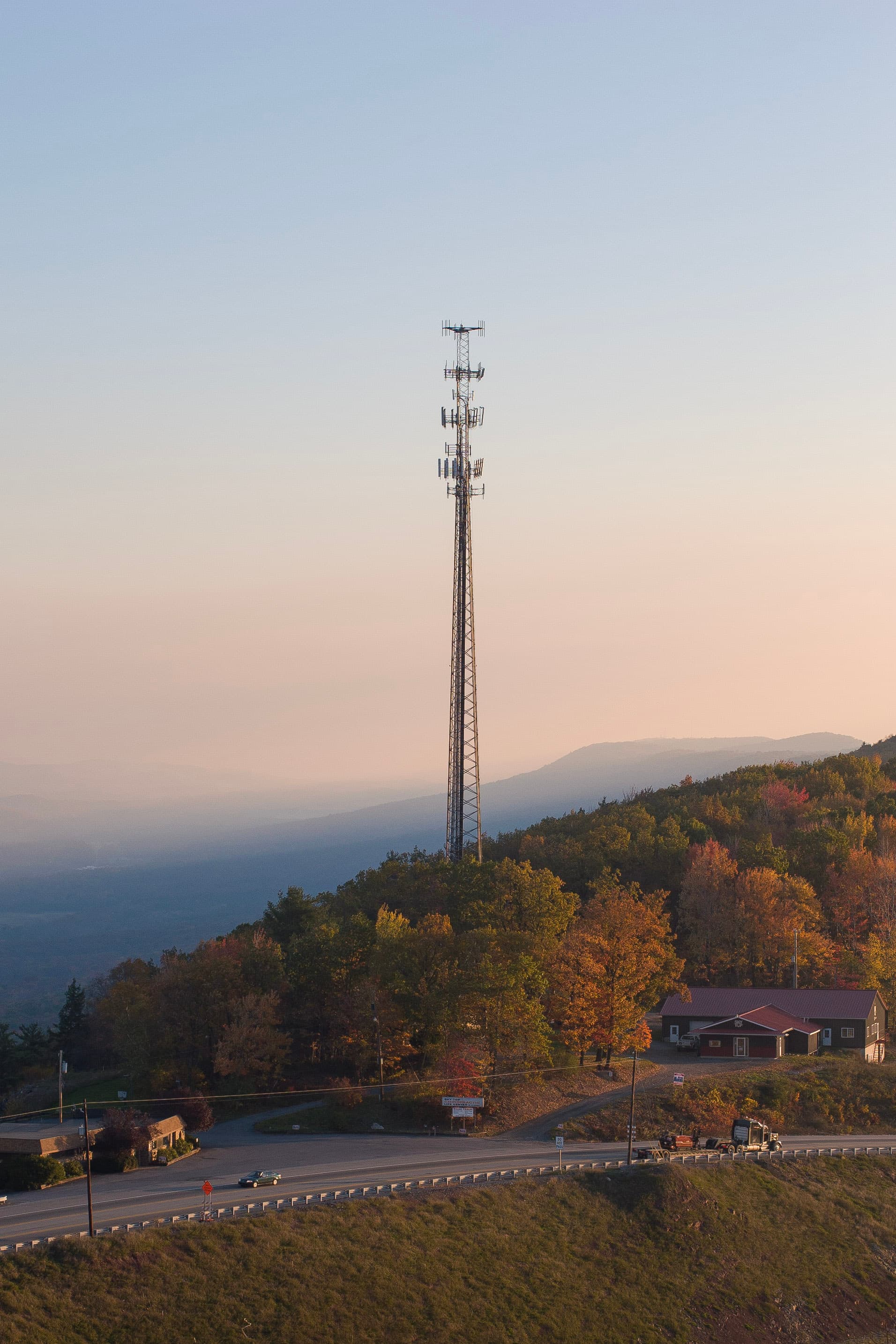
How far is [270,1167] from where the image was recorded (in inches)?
2319

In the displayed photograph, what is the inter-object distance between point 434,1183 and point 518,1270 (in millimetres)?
5650

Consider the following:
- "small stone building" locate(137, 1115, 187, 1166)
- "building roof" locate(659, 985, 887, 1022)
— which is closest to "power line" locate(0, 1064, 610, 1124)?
"small stone building" locate(137, 1115, 187, 1166)

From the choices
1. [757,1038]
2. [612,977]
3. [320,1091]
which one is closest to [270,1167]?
[320,1091]

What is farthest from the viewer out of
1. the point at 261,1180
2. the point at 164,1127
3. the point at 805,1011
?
the point at 805,1011

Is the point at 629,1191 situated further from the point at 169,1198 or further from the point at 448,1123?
the point at 169,1198

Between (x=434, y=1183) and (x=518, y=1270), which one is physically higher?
(x=434, y=1183)

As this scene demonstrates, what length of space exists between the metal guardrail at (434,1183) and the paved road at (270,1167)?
0.79 metres

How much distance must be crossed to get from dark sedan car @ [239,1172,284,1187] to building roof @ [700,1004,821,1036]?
1508 inches

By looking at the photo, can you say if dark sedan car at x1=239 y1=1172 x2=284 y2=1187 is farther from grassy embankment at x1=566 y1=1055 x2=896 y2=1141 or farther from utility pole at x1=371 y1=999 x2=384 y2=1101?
grassy embankment at x1=566 y1=1055 x2=896 y2=1141

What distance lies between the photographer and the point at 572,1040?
78.9 m

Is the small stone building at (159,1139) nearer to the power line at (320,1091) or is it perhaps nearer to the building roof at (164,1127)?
the building roof at (164,1127)

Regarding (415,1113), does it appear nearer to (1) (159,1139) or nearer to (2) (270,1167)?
(2) (270,1167)

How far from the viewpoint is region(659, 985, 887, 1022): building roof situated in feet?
282

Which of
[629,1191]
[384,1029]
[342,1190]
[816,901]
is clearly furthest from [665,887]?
[342,1190]
